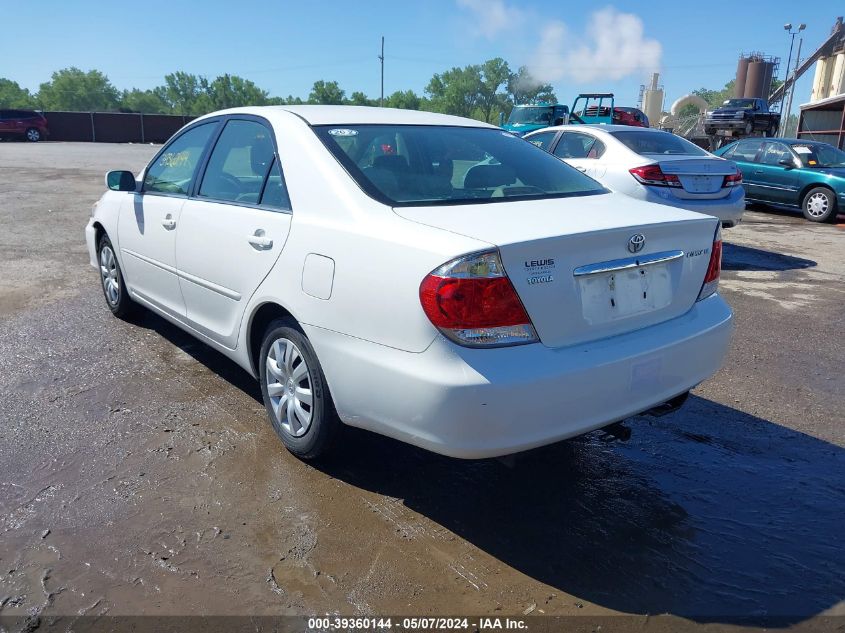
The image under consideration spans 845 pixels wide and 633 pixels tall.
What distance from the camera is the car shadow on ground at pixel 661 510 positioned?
8.16ft

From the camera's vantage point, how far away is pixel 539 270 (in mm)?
2518

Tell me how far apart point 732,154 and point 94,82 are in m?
141

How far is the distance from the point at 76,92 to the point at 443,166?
479ft

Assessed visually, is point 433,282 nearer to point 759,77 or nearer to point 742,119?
point 742,119

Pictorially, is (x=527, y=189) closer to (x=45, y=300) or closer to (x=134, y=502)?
(x=134, y=502)

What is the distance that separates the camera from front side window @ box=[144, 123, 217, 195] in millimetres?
4215

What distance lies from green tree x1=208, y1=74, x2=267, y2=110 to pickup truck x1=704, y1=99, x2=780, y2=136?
114 metres

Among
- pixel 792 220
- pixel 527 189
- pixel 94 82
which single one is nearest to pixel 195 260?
pixel 527 189

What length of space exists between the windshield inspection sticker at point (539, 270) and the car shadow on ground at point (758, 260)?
20.6 ft

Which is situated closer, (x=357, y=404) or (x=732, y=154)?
(x=357, y=404)

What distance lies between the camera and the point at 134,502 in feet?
9.78

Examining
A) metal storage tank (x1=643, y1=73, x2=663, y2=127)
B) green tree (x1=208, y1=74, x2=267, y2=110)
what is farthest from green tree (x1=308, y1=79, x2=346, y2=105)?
metal storage tank (x1=643, y1=73, x2=663, y2=127)

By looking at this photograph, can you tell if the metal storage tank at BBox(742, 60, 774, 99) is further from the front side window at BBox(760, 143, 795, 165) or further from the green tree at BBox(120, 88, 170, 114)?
the green tree at BBox(120, 88, 170, 114)

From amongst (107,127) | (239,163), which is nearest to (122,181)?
(239,163)
